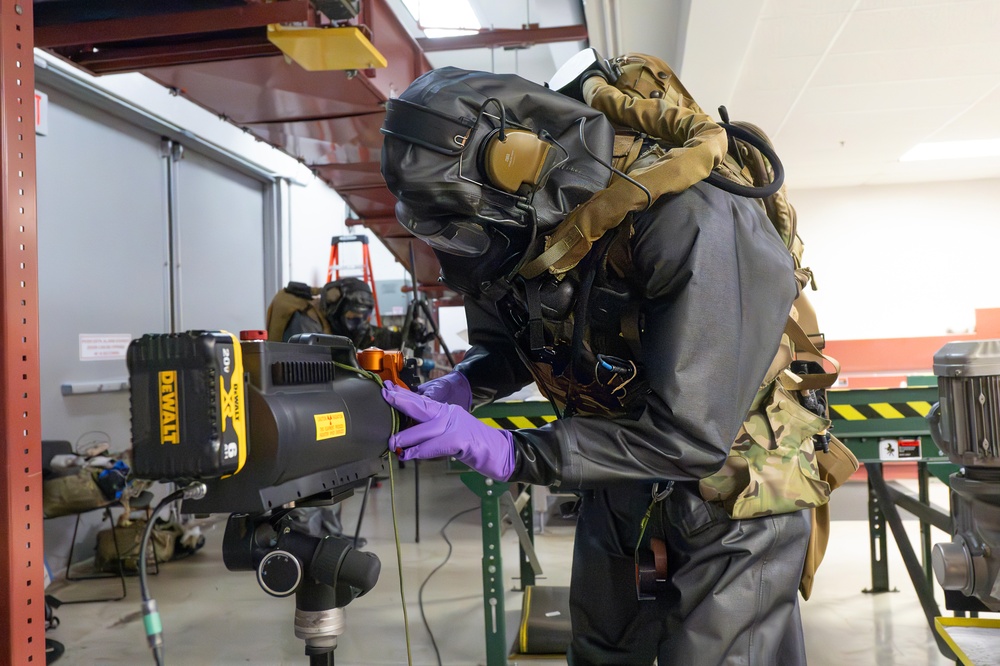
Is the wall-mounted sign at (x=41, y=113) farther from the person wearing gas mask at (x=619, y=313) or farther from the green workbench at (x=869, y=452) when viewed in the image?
the person wearing gas mask at (x=619, y=313)

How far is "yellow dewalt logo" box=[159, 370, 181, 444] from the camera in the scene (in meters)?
0.81

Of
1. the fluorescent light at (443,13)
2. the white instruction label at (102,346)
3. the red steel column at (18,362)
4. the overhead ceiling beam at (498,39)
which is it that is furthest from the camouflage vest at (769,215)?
the white instruction label at (102,346)

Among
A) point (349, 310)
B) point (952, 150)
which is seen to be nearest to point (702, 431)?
point (349, 310)

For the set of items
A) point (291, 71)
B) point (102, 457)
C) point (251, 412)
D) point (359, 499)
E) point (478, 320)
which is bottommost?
point (359, 499)

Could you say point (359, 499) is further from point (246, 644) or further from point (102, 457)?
point (246, 644)

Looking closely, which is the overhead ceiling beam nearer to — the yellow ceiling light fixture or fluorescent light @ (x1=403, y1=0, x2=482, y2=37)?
fluorescent light @ (x1=403, y1=0, x2=482, y2=37)

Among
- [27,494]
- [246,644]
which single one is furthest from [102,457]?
[27,494]

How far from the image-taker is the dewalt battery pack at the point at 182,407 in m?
0.81

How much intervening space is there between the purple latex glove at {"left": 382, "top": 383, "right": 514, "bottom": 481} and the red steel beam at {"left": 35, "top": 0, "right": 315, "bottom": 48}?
151 centimetres

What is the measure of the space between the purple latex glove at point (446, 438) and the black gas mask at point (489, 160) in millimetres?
271

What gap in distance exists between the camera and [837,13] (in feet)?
13.2

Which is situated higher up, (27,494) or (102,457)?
(27,494)

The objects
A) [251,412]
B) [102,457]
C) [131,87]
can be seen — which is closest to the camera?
[251,412]

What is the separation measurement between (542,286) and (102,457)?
307 centimetres
